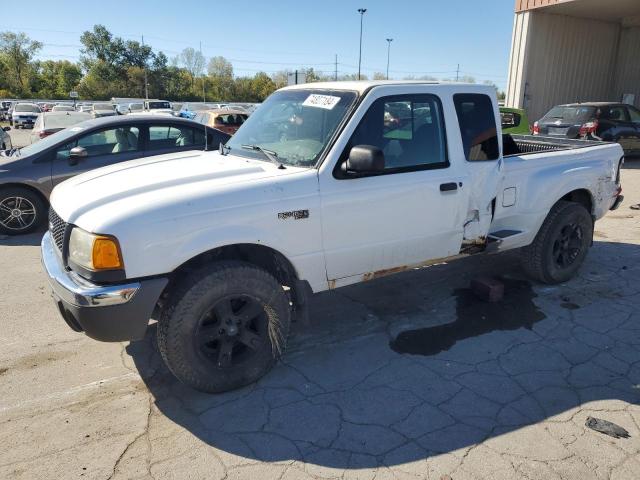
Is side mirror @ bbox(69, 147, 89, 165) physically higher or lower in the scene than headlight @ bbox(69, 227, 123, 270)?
higher

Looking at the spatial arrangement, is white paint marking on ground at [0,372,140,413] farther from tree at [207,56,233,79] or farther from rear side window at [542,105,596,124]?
tree at [207,56,233,79]

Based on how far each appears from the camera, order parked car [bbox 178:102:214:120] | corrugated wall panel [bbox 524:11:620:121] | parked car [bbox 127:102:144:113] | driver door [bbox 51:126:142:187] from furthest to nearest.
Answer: parked car [bbox 127:102:144:113]
parked car [bbox 178:102:214:120]
corrugated wall panel [bbox 524:11:620:121]
driver door [bbox 51:126:142:187]

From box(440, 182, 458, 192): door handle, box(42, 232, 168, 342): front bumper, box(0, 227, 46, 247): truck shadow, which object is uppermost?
box(440, 182, 458, 192): door handle

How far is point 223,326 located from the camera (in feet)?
10.6

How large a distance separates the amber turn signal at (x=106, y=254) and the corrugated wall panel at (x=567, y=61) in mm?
19122

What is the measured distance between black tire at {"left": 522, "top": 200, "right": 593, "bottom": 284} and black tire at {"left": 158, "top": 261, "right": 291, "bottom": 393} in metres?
2.89

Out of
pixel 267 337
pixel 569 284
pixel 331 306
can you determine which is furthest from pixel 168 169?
pixel 569 284

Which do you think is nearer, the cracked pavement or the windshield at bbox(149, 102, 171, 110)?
the cracked pavement

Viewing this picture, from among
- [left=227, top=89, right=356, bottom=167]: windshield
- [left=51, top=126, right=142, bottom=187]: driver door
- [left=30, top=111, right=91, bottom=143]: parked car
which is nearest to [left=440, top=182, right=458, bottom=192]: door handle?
[left=227, top=89, right=356, bottom=167]: windshield

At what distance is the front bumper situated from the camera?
111 inches

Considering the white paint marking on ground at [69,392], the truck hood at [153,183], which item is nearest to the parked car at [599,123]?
the truck hood at [153,183]

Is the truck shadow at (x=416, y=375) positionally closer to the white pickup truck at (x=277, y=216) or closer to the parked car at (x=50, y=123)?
the white pickup truck at (x=277, y=216)

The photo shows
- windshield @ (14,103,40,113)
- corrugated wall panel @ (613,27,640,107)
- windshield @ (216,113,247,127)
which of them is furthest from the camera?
windshield @ (14,103,40,113)

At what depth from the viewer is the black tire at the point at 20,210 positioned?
705 cm
